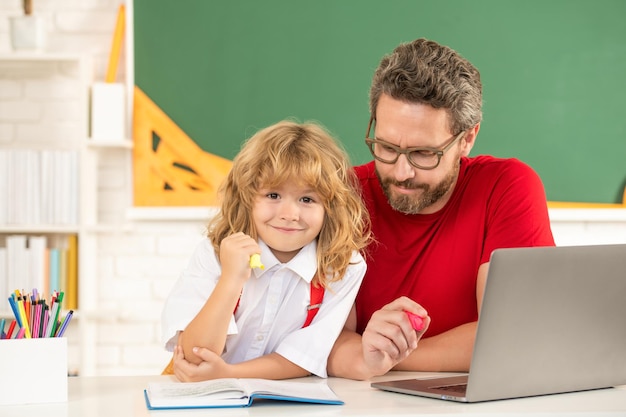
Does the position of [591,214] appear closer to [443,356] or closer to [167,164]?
[167,164]

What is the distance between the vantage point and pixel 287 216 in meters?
1.72

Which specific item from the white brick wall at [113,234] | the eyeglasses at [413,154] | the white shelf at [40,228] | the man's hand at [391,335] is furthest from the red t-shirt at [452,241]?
the white shelf at [40,228]

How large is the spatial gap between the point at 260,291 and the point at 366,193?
1.47 ft

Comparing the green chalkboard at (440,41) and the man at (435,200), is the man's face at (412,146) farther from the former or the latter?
the green chalkboard at (440,41)

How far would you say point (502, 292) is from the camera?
123 cm

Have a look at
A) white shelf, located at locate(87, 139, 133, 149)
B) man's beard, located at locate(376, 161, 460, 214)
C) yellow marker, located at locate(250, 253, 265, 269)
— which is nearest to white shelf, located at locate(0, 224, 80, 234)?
white shelf, located at locate(87, 139, 133, 149)

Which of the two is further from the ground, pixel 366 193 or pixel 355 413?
pixel 366 193

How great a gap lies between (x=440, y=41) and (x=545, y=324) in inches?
87.7

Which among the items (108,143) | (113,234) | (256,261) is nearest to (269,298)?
(256,261)

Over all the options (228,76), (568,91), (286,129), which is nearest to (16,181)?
(228,76)

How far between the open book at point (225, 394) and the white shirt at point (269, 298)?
1.16 ft

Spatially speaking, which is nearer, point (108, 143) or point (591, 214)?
point (108, 143)

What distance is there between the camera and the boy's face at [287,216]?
1.74m

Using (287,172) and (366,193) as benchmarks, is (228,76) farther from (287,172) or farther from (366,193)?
(287,172)
